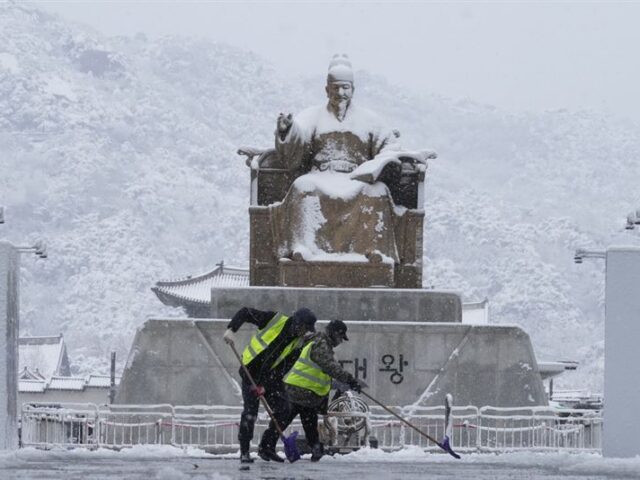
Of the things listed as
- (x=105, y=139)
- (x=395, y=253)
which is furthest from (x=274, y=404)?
(x=105, y=139)

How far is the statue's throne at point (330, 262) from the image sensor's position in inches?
506

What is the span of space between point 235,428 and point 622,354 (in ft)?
12.3

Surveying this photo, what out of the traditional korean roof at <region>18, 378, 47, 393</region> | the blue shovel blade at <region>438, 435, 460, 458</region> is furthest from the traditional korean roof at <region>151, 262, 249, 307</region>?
the blue shovel blade at <region>438, 435, 460, 458</region>

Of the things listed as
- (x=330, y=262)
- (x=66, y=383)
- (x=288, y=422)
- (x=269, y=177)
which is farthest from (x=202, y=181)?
(x=288, y=422)

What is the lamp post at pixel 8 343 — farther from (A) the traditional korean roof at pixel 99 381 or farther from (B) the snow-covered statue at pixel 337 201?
(A) the traditional korean roof at pixel 99 381

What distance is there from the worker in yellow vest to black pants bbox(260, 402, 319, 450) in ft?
0.10

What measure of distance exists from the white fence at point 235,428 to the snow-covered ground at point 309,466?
0.89m

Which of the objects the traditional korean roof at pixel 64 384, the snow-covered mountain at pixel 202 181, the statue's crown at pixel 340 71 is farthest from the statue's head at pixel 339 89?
the snow-covered mountain at pixel 202 181

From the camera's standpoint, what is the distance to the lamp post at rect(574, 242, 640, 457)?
361 inches

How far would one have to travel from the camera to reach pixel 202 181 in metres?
113

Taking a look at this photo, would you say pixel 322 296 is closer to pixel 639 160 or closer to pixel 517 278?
pixel 517 278

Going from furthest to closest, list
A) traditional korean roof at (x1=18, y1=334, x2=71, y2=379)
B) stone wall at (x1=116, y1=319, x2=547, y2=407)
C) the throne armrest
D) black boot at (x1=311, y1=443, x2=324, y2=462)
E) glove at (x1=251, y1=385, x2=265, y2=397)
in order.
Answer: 1. traditional korean roof at (x1=18, y1=334, x2=71, y2=379)
2. the throne armrest
3. stone wall at (x1=116, y1=319, x2=547, y2=407)
4. black boot at (x1=311, y1=443, x2=324, y2=462)
5. glove at (x1=251, y1=385, x2=265, y2=397)

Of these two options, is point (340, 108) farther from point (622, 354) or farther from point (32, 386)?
point (32, 386)

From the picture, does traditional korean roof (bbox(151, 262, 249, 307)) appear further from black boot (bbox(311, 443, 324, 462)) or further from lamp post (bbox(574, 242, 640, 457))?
lamp post (bbox(574, 242, 640, 457))
